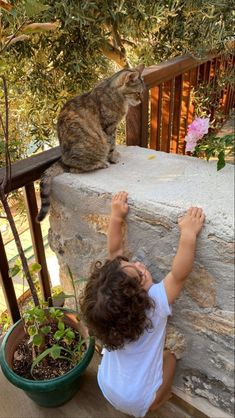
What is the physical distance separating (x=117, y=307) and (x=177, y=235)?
35 centimetres

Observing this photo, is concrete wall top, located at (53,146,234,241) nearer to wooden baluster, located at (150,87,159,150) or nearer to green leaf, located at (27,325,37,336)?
wooden baluster, located at (150,87,159,150)

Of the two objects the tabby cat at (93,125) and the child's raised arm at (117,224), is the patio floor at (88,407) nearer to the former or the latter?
the child's raised arm at (117,224)

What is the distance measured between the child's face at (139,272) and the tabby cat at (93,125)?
600mm

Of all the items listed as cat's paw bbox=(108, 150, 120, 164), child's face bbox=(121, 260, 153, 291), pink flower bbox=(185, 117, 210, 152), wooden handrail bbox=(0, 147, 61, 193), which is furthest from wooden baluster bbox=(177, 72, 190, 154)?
child's face bbox=(121, 260, 153, 291)

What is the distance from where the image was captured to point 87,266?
1.84 metres

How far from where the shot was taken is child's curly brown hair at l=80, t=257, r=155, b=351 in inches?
50.8

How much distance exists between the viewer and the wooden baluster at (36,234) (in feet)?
5.99

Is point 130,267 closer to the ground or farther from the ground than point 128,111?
closer to the ground

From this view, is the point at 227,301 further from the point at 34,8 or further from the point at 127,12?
the point at 127,12

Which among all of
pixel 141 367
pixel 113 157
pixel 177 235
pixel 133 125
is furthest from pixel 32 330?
pixel 133 125

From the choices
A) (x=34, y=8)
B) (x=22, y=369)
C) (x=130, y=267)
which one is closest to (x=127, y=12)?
(x=34, y=8)

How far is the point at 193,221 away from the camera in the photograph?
125 centimetres

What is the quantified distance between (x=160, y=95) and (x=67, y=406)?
1.91 meters

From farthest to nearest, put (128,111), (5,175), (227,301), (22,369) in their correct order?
1. (128,111)
2. (22,369)
3. (5,175)
4. (227,301)
